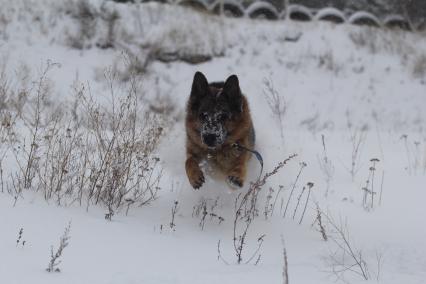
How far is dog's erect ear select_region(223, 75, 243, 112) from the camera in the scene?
18.4ft

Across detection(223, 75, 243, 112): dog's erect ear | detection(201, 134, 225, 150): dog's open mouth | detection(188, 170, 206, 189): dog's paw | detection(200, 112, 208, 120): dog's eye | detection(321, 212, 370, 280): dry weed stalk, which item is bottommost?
detection(321, 212, 370, 280): dry weed stalk

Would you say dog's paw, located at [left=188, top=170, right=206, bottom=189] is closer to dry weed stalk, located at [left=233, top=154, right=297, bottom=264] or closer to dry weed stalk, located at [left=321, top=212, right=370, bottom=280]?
dry weed stalk, located at [left=233, top=154, right=297, bottom=264]

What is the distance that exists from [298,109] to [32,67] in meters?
7.50

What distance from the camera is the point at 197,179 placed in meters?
5.26

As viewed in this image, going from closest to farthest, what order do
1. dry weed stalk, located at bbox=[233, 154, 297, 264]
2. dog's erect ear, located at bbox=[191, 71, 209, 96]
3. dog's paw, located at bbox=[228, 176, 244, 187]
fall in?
dry weed stalk, located at bbox=[233, 154, 297, 264]
dog's paw, located at bbox=[228, 176, 244, 187]
dog's erect ear, located at bbox=[191, 71, 209, 96]

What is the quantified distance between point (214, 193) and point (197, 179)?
65 cm

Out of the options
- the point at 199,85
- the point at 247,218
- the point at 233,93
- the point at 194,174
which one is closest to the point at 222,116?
the point at 233,93

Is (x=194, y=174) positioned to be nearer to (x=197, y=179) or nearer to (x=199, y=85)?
(x=197, y=179)

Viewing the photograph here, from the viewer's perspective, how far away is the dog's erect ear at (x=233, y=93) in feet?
18.4

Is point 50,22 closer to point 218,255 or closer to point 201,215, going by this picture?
point 201,215

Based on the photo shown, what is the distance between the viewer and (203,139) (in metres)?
5.38

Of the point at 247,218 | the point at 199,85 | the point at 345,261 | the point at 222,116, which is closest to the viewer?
the point at 345,261

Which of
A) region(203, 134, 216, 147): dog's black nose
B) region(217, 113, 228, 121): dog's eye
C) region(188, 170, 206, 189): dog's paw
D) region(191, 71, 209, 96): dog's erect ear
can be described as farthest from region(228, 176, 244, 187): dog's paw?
region(191, 71, 209, 96): dog's erect ear

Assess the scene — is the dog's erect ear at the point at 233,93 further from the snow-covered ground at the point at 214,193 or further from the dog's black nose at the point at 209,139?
the snow-covered ground at the point at 214,193
